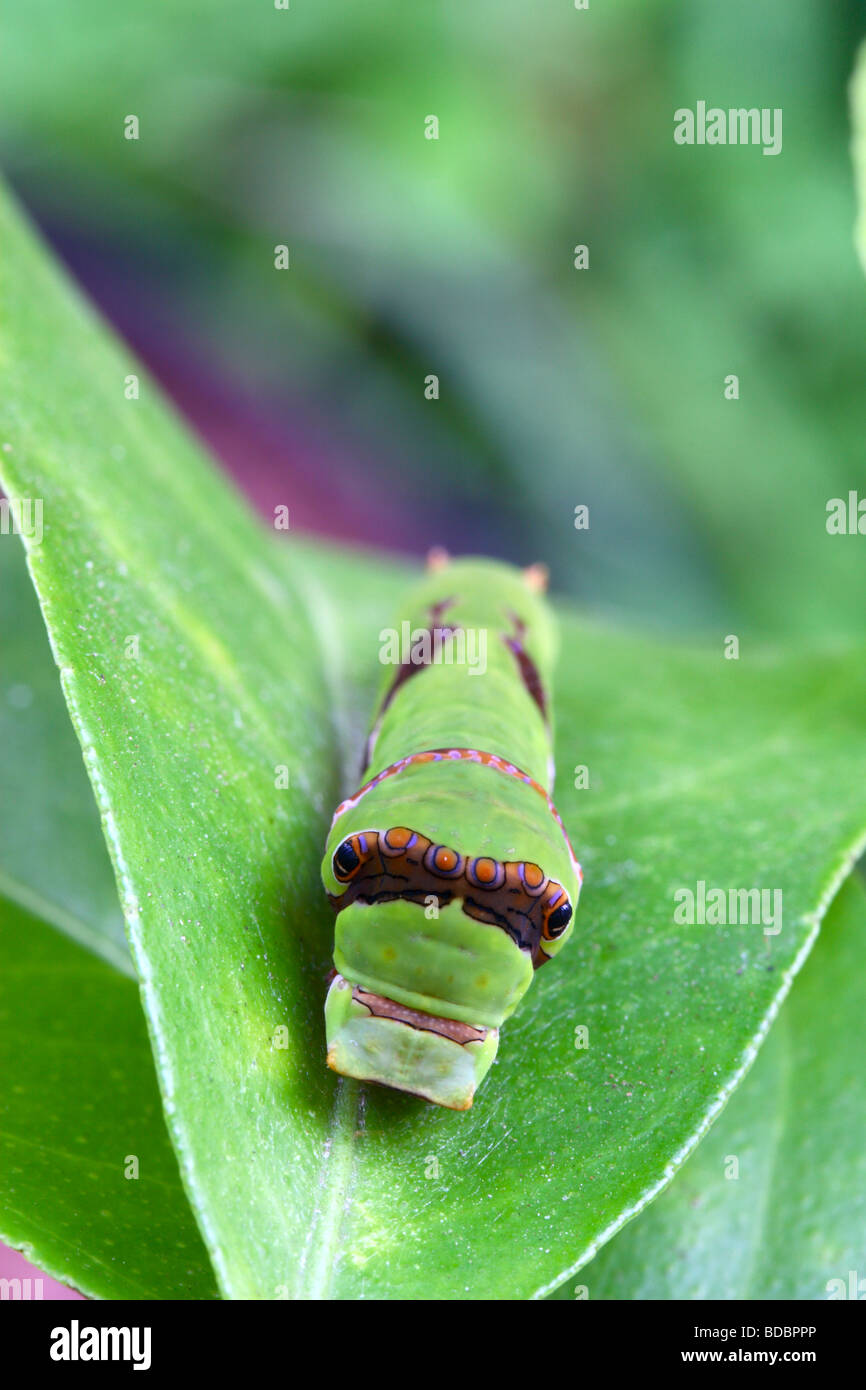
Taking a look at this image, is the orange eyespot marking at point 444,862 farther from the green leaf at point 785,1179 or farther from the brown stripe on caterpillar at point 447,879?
the green leaf at point 785,1179

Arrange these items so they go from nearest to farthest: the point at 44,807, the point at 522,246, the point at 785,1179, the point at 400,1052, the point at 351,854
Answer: the point at 400,1052, the point at 351,854, the point at 785,1179, the point at 44,807, the point at 522,246

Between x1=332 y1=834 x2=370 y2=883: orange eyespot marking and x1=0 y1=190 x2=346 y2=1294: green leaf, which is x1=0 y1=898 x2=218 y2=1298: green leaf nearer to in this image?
x1=0 y1=190 x2=346 y2=1294: green leaf

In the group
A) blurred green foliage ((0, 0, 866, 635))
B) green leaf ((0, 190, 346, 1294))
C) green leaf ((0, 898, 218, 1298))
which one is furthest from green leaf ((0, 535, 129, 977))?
blurred green foliage ((0, 0, 866, 635))

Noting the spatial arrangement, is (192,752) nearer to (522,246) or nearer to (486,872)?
(486,872)

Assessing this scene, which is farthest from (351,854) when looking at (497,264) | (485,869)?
(497,264)

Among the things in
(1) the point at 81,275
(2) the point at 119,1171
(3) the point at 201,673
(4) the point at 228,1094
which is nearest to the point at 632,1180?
(4) the point at 228,1094

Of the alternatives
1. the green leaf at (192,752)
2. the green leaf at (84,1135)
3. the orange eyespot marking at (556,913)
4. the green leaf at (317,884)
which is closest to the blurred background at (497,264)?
the green leaf at (317,884)

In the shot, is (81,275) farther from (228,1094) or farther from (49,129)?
(228,1094)
